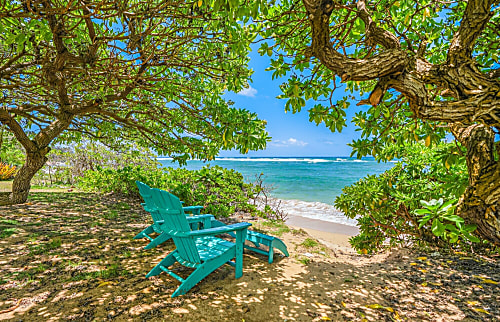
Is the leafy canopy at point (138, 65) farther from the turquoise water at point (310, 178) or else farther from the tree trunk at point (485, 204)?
the turquoise water at point (310, 178)

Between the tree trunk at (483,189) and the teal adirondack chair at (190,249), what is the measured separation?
7.41 ft

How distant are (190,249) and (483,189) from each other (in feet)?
9.08

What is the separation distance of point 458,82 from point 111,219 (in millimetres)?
6409

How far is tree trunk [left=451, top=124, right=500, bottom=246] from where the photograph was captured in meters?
1.66

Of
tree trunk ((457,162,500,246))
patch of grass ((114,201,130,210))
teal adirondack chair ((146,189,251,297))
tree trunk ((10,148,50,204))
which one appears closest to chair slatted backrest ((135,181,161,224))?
teal adirondack chair ((146,189,251,297))

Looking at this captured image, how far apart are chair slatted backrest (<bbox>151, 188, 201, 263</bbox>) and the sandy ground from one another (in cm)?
40

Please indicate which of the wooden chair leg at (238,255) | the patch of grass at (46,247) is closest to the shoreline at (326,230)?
the wooden chair leg at (238,255)

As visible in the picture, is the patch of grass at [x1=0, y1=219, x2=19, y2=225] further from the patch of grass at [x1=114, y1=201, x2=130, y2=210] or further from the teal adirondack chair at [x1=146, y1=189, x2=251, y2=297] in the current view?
the teal adirondack chair at [x1=146, y1=189, x2=251, y2=297]

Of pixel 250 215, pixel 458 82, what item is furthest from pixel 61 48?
pixel 250 215

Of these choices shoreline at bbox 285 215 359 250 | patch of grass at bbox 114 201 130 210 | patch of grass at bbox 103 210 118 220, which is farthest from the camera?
shoreline at bbox 285 215 359 250

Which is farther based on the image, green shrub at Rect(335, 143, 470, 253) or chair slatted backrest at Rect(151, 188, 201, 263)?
green shrub at Rect(335, 143, 470, 253)

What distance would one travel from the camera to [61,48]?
3.64m

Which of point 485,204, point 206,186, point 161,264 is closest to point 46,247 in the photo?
point 161,264

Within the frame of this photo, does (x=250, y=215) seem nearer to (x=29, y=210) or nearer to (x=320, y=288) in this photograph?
(x=320, y=288)
